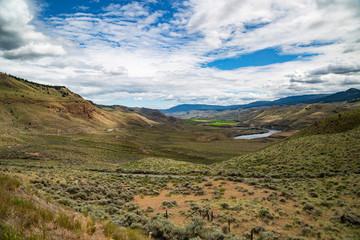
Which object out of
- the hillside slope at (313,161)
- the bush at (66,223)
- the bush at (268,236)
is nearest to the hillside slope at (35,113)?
the bush at (66,223)

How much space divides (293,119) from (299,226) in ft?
714

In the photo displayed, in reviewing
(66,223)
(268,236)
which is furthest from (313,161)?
(66,223)

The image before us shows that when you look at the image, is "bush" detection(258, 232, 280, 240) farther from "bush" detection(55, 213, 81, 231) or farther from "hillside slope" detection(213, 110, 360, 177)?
"hillside slope" detection(213, 110, 360, 177)

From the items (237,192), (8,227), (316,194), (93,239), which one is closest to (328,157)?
(316,194)

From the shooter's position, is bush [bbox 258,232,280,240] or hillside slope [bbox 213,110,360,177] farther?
hillside slope [bbox 213,110,360,177]

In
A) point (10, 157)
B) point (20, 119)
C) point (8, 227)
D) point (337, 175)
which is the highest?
point (20, 119)

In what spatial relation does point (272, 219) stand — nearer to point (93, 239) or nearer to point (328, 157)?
point (93, 239)

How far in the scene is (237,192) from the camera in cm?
1708

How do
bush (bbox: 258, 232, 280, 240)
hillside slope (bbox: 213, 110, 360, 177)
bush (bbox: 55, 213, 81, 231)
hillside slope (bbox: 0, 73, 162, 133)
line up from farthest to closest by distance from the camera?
hillside slope (bbox: 0, 73, 162, 133) → hillside slope (bbox: 213, 110, 360, 177) → bush (bbox: 258, 232, 280, 240) → bush (bbox: 55, 213, 81, 231)

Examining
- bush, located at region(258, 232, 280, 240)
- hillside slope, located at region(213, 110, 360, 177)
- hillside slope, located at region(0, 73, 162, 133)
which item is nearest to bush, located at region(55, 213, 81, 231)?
bush, located at region(258, 232, 280, 240)

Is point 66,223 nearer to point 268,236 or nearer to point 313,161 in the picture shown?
point 268,236

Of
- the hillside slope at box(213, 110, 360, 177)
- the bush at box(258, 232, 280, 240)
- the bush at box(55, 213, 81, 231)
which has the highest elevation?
the bush at box(55, 213, 81, 231)

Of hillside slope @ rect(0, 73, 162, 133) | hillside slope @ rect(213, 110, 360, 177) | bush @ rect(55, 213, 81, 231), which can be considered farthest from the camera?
hillside slope @ rect(0, 73, 162, 133)

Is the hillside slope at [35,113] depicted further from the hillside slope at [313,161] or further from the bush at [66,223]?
the hillside slope at [313,161]
